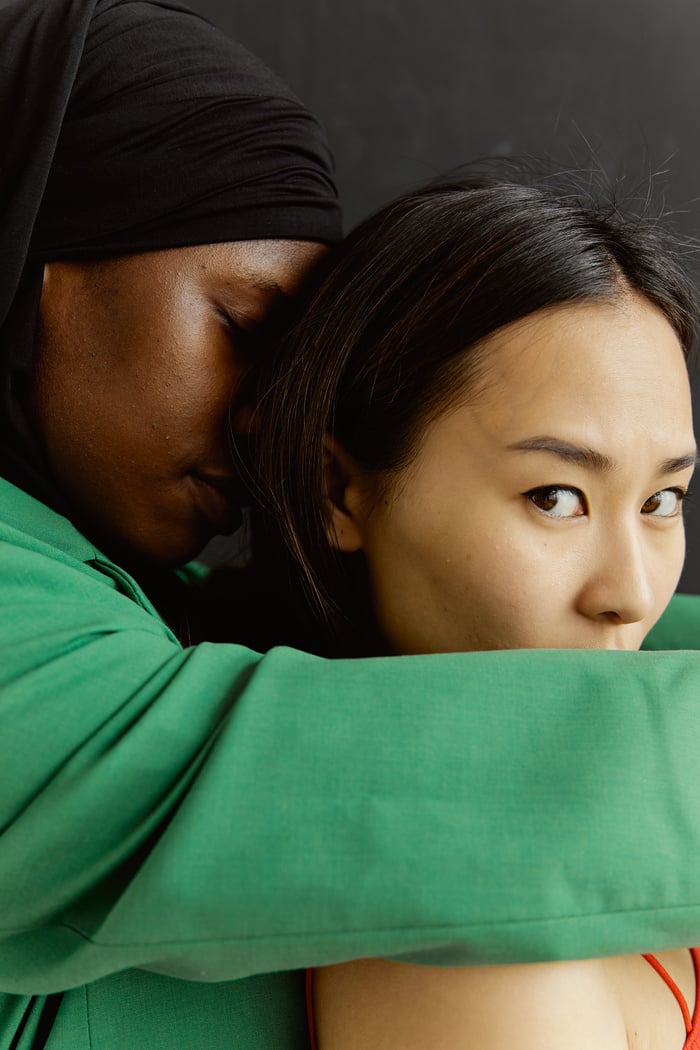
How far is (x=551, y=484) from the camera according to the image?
2.74 ft

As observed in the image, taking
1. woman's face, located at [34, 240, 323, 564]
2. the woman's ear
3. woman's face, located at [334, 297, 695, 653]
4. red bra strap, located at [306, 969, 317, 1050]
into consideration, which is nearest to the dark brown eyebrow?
woman's face, located at [334, 297, 695, 653]

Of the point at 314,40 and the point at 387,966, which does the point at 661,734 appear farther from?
the point at 314,40

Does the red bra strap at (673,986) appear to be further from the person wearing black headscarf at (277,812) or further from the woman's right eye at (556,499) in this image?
the woman's right eye at (556,499)

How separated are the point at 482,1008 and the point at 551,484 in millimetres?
380

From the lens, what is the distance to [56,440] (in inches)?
38.3

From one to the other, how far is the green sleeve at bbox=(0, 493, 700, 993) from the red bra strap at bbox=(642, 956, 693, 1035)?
192mm

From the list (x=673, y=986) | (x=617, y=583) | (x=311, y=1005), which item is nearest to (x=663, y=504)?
(x=617, y=583)

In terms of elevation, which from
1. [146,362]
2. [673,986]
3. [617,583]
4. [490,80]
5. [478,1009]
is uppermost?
[490,80]

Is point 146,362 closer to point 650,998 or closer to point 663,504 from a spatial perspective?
point 663,504

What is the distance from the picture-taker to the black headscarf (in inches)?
36.2

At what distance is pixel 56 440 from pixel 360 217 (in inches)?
31.6

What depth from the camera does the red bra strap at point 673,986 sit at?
2.55 feet

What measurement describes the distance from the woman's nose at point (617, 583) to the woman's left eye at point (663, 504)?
70 millimetres

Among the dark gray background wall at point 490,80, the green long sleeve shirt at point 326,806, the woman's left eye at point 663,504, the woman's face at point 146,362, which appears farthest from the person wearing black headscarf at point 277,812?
the dark gray background wall at point 490,80
